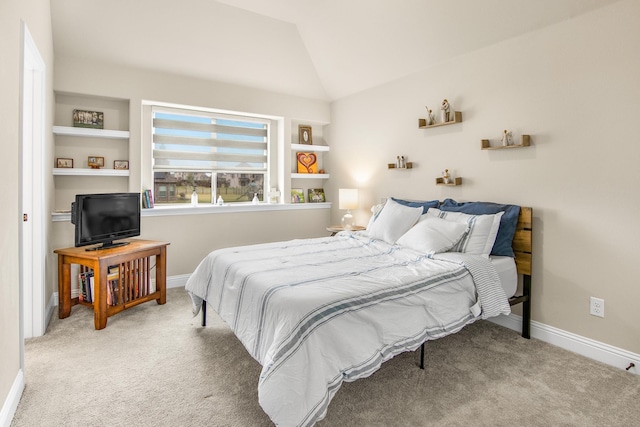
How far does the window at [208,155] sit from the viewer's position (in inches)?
169

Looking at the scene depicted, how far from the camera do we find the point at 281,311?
5.79ft

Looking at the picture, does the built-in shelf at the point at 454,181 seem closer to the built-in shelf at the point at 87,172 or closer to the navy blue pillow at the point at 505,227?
the navy blue pillow at the point at 505,227

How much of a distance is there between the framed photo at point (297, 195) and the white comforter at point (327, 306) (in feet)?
7.14

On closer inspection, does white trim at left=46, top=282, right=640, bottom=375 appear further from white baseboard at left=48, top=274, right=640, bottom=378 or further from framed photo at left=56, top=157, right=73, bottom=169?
framed photo at left=56, top=157, right=73, bottom=169

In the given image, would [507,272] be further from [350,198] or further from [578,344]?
[350,198]

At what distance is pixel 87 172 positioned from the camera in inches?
140

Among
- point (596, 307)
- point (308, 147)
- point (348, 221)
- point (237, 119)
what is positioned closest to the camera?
point (596, 307)

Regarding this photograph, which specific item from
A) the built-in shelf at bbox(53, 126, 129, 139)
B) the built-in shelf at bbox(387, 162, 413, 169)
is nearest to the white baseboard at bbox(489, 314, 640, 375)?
the built-in shelf at bbox(387, 162, 413, 169)

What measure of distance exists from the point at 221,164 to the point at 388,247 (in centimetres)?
267

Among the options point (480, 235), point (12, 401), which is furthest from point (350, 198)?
point (12, 401)

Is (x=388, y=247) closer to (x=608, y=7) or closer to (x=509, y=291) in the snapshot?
(x=509, y=291)

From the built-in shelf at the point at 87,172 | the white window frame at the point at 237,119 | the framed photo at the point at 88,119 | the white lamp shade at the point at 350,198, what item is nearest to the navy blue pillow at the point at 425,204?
the white lamp shade at the point at 350,198

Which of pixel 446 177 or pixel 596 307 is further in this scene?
pixel 446 177

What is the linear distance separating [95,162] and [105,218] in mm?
837
